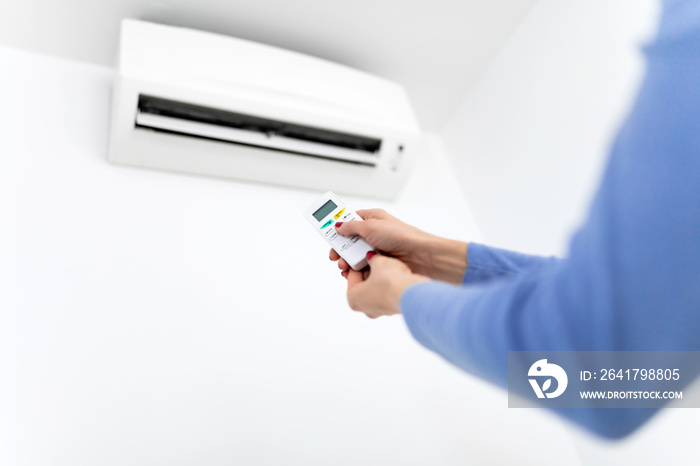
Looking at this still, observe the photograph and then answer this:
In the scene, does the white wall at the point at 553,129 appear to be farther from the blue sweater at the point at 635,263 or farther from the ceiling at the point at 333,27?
the blue sweater at the point at 635,263

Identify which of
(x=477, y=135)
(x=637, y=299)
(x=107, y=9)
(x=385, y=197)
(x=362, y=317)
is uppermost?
(x=107, y=9)

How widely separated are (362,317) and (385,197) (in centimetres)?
43

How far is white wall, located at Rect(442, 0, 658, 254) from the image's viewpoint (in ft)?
4.73

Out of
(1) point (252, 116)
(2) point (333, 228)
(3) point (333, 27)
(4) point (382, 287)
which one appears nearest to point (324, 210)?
(2) point (333, 228)

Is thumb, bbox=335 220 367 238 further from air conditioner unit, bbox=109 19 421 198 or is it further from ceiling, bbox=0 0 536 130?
ceiling, bbox=0 0 536 130

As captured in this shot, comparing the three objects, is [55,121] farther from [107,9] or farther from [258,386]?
[258,386]

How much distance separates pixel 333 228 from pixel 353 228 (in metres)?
0.05

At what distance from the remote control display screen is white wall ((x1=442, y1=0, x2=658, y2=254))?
649 millimetres

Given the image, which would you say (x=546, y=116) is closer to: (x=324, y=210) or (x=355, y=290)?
(x=324, y=210)

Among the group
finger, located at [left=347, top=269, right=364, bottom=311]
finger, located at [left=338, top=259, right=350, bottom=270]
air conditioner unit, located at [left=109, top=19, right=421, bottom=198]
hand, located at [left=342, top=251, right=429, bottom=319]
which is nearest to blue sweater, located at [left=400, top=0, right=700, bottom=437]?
hand, located at [left=342, top=251, right=429, bottom=319]

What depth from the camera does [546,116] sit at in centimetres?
162

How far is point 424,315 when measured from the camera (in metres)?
0.59

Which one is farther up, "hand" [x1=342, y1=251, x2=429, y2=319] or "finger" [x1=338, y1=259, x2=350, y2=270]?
"finger" [x1=338, y1=259, x2=350, y2=270]

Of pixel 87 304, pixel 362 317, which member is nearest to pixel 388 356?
pixel 362 317
